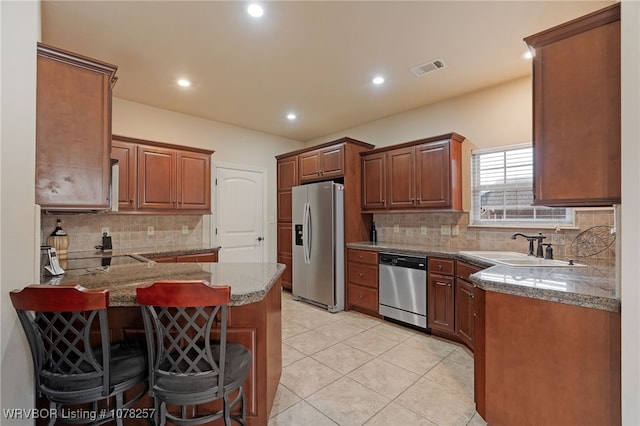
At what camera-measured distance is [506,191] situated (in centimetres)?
329

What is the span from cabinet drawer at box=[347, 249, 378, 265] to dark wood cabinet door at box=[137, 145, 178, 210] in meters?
2.51

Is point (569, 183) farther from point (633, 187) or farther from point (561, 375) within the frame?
point (561, 375)

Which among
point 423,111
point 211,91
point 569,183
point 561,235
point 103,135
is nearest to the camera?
point 569,183

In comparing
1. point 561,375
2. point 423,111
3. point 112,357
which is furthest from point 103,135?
point 423,111

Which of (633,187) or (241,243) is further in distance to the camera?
(241,243)

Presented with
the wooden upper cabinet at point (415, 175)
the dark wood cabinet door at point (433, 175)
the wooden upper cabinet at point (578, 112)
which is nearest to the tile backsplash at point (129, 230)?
the wooden upper cabinet at point (415, 175)

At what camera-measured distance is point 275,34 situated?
2424 mm

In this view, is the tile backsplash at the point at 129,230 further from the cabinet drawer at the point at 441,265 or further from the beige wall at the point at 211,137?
the cabinet drawer at the point at 441,265

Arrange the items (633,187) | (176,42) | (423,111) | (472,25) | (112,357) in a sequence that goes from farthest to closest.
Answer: (423,111) < (176,42) < (472,25) < (112,357) < (633,187)

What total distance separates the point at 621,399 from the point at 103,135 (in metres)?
3.23

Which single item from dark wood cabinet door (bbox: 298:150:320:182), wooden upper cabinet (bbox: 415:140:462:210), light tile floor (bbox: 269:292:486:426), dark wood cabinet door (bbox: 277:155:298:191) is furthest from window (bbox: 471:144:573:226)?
dark wood cabinet door (bbox: 277:155:298:191)

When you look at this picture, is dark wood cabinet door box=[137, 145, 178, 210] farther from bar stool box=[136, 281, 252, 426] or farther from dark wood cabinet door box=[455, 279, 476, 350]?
dark wood cabinet door box=[455, 279, 476, 350]

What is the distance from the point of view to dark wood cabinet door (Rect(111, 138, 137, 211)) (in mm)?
3457

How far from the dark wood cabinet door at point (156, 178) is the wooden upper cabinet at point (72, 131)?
186 cm
